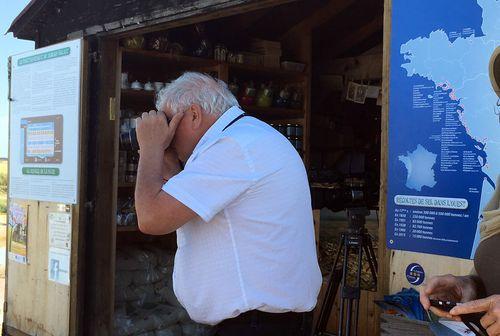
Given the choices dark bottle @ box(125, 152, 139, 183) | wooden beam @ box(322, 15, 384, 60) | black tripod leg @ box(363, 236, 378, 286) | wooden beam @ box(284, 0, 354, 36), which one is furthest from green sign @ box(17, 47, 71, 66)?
wooden beam @ box(322, 15, 384, 60)

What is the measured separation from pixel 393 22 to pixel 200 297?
1.52m

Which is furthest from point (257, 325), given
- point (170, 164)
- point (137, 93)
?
point (137, 93)

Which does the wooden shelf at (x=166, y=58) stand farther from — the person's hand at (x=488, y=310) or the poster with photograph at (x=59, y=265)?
the person's hand at (x=488, y=310)

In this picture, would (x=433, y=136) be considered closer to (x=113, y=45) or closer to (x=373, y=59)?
(x=113, y=45)

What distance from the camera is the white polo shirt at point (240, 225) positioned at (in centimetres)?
192

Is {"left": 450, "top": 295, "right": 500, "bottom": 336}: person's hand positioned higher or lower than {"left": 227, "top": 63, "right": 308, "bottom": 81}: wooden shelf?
lower

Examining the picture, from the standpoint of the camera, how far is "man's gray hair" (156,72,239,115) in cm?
212

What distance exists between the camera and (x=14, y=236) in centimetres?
507

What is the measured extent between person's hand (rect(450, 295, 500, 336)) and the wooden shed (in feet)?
7.70

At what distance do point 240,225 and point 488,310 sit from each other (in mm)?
897

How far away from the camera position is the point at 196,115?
213 centimetres

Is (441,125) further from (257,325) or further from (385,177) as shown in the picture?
(257,325)

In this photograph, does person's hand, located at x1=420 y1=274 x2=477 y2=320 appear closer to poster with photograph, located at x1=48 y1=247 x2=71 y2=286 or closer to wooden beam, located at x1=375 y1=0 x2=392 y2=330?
wooden beam, located at x1=375 y1=0 x2=392 y2=330

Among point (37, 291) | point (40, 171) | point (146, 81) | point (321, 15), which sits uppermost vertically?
point (321, 15)
